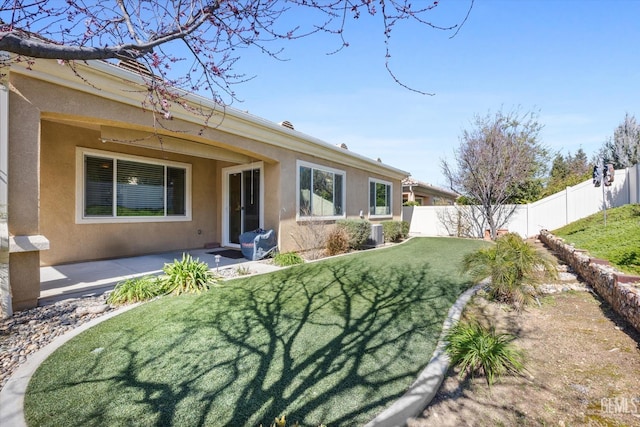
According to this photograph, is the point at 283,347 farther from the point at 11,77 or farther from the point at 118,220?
the point at 118,220

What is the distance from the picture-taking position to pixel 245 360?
294 centimetres

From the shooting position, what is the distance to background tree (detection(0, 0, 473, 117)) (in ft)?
7.03

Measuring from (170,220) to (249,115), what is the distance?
4022 millimetres

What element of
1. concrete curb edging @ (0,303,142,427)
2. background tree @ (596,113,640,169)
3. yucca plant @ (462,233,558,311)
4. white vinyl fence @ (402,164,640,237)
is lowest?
concrete curb edging @ (0,303,142,427)

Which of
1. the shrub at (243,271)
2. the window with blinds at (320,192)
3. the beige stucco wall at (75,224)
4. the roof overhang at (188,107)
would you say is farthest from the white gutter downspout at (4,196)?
the window with blinds at (320,192)

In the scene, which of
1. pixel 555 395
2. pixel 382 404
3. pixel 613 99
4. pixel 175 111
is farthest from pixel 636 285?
pixel 613 99

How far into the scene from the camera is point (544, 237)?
11.5 m

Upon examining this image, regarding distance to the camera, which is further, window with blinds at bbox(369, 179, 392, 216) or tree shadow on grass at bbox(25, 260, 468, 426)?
window with blinds at bbox(369, 179, 392, 216)

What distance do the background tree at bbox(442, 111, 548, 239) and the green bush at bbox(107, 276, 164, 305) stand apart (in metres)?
13.8

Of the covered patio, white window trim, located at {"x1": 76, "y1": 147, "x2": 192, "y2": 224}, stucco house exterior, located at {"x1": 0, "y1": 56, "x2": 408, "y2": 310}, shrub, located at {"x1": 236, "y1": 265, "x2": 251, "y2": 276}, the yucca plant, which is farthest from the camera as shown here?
white window trim, located at {"x1": 76, "y1": 147, "x2": 192, "y2": 224}

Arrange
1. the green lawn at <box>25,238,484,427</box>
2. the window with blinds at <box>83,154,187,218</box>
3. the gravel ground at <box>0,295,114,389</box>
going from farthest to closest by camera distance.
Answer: the window with blinds at <box>83,154,187,218</box> < the gravel ground at <box>0,295,114,389</box> < the green lawn at <box>25,238,484,427</box>

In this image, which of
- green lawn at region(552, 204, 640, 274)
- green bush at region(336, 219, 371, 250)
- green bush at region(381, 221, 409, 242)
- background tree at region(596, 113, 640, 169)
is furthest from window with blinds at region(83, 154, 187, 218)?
background tree at region(596, 113, 640, 169)

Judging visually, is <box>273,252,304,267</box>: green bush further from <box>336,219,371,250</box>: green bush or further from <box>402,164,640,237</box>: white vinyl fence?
<box>402,164,640,237</box>: white vinyl fence

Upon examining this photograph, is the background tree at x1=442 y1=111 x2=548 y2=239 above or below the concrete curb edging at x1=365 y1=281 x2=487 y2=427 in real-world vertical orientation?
above
